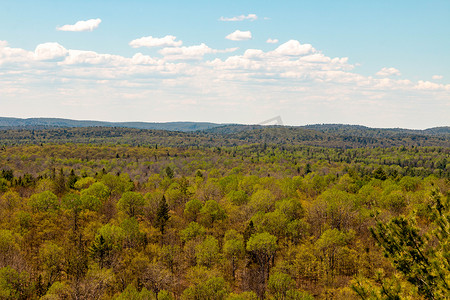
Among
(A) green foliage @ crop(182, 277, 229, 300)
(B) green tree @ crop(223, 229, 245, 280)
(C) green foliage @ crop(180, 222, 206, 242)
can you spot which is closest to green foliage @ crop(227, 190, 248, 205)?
(C) green foliage @ crop(180, 222, 206, 242)

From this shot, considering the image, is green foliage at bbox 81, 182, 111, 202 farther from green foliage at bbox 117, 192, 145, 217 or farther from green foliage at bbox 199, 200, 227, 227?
green foliage at bbox 199, 200, 227, 227

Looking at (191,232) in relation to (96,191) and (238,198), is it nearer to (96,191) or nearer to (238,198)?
(238,198)

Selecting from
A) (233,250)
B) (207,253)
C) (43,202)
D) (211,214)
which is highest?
(43,202)

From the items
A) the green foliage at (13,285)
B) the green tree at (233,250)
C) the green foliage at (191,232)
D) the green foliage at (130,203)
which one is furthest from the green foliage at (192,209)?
the green foliage at (13,285)

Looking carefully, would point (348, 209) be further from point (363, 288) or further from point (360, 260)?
point (363, 288)

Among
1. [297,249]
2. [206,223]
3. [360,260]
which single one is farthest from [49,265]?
[360,260]

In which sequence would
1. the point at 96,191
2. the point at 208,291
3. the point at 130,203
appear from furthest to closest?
the point at 96,191
the point at 130,203
the point at 208,291

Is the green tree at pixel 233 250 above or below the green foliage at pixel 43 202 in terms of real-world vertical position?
below

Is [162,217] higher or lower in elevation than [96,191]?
lower

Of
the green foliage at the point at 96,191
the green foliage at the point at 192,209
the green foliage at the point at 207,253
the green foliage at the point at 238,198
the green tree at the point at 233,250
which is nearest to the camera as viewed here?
the green foliage at the point at 207,253

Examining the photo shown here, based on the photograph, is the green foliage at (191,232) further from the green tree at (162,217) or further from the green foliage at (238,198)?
the green foliage at (238,198)

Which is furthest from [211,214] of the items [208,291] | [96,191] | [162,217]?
[96,191]
